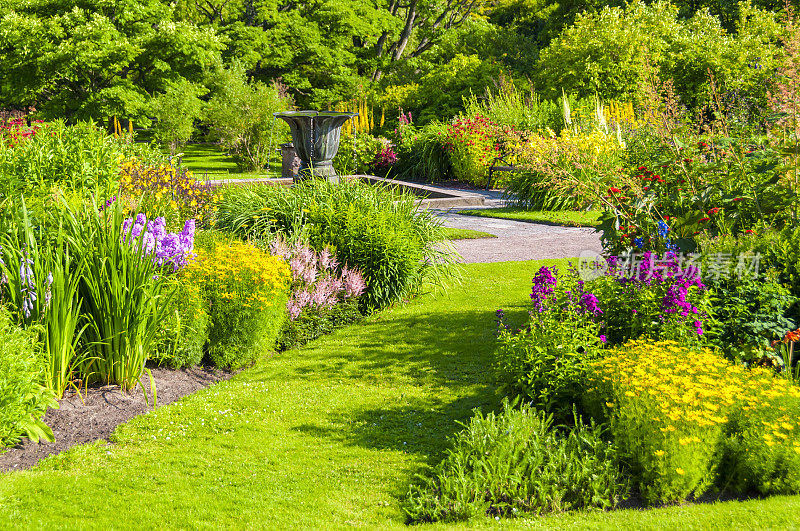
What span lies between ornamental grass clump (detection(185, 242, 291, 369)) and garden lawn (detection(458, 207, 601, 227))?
7489 millimetres

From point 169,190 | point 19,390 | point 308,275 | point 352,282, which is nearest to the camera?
point 19,390

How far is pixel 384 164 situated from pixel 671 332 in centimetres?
1542

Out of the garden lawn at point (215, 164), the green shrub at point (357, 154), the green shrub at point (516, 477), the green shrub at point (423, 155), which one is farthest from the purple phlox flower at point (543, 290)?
the green shrub at point (357, 154)

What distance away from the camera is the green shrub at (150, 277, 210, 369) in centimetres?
540

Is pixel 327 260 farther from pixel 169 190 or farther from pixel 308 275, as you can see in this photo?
pixel 169 190

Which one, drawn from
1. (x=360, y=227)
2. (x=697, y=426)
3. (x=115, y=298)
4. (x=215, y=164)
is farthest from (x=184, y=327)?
(x=215, y=164)

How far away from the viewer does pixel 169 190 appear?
866 centimetres

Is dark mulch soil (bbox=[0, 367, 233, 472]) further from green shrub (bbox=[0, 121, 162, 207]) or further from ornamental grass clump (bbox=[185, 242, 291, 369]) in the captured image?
green shrub (bbox=[0, 121, 162, 207])

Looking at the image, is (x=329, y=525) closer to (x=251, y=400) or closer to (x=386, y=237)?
(x=251, y=400)

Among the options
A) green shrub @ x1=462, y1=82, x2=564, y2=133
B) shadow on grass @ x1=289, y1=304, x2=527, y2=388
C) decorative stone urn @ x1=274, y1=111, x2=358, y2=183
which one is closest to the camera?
shadow on grass @ x1=289, y1=304, x2=527, y2=388

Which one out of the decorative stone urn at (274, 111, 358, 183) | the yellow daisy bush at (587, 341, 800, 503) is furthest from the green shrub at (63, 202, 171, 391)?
the decorative stone urn at (274, 111, 358, 183)

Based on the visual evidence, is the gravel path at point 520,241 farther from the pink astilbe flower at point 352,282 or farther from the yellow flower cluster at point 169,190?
the yellow flower cluster at point 169,190

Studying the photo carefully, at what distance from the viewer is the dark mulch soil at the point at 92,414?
4098mm

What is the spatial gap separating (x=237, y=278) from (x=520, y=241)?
20.2ft
